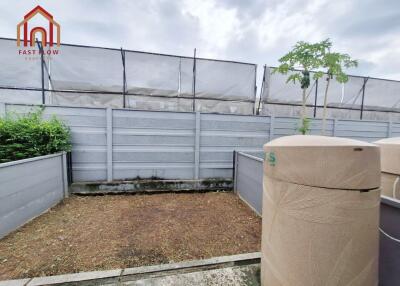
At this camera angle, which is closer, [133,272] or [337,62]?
[133,272]

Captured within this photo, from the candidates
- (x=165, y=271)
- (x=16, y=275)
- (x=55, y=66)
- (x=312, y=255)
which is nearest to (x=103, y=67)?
(x=55, y=66)

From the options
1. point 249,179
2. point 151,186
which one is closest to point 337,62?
point 249,179

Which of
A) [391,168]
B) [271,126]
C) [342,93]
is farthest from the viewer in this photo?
[342,93]

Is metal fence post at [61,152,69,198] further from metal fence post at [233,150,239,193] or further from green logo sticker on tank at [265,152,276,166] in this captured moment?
green logo sticker on tank at [265,152,276,166]

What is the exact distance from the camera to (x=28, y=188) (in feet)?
9.18

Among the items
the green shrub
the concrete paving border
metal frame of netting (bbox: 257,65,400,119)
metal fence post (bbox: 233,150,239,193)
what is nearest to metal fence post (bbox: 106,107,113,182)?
the green shrub

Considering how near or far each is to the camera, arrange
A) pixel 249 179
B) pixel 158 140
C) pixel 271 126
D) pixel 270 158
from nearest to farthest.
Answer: pixel 270 158 < pixel 249 179 < pixel 158 140 < pixel 271 126

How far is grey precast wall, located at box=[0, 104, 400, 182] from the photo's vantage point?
13.0ft

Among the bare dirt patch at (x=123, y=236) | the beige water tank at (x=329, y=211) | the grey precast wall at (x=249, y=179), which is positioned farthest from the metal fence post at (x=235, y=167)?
the beige water tank at (x=329, y=211)

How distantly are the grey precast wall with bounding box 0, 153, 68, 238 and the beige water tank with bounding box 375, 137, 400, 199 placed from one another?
165 inches

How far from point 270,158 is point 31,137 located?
3.82 m

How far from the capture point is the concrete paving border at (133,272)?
5.70 feet

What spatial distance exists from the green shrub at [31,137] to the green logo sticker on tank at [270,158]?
3.74 meters
